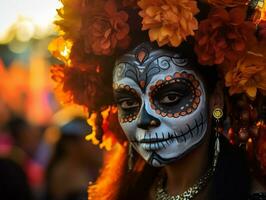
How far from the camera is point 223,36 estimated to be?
3826mm

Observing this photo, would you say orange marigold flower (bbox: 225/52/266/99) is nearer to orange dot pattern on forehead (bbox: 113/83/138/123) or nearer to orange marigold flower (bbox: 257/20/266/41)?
orange marigold flower (bbox: 257/20/266/41)

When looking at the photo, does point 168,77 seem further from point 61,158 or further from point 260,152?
point 61,158

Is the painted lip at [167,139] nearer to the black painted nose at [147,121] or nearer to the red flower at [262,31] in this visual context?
the black painted nose at [147,121]

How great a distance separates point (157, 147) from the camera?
389 centimetres

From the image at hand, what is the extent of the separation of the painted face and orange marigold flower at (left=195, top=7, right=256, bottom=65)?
143 millimetres

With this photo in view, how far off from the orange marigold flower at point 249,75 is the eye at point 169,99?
9.9 inches

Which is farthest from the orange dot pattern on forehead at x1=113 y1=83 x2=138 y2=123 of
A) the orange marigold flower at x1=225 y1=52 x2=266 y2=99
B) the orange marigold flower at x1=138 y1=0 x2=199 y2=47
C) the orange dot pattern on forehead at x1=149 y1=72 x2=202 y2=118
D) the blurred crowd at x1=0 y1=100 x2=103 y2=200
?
the blurred crowd at x1=0 y1=100 x2=103 y2=200

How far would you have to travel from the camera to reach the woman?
3805mm

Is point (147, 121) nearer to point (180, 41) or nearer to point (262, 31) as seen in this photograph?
point (180, 41)

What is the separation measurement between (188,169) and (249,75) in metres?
0.58

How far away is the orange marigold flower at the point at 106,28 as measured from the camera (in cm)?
395

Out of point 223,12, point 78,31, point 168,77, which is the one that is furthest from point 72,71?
point 223,12

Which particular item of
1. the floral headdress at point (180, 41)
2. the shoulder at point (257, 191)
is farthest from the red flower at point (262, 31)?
the shoulder at point (257, 191)

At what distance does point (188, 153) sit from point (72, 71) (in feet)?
2.68
